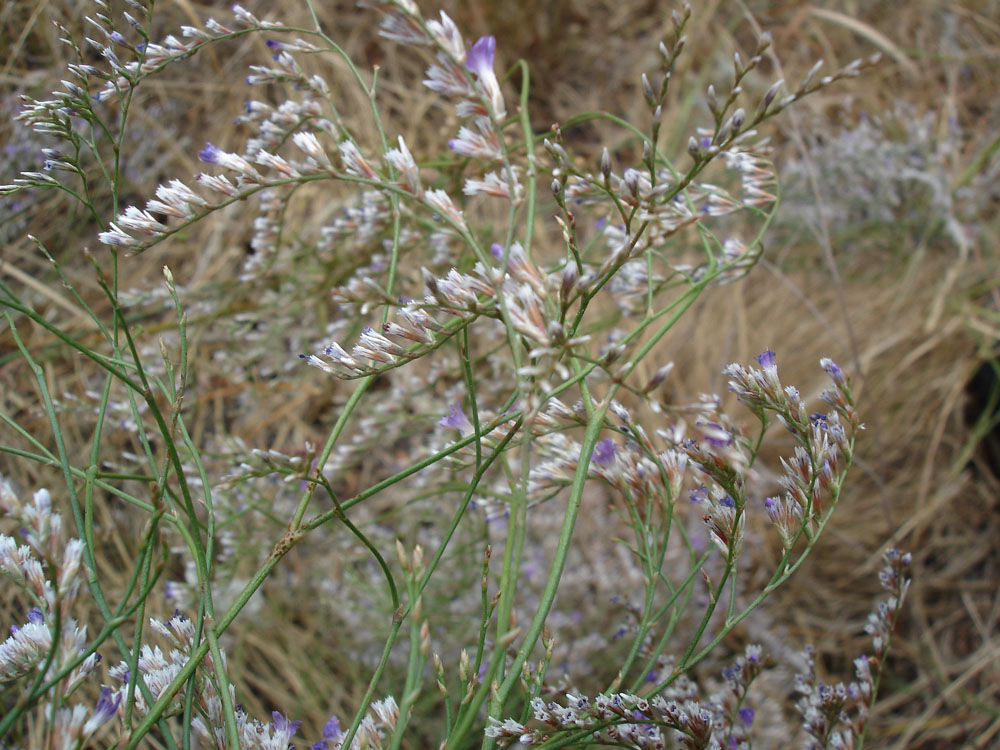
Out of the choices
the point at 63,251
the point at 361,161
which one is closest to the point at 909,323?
the point at 361,161

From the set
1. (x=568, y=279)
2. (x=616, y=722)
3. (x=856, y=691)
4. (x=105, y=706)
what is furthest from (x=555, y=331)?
(x=856, y=691)

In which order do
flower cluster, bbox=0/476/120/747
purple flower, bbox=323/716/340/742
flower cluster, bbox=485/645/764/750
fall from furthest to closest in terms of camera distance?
purple flower, bbox=323/716/340/742
flower cluster, bbox=485/645/764/750
flower cluster, bbox=0/476/120/747

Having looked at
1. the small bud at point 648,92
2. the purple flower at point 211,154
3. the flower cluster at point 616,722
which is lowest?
the flower cluster at point 616,722

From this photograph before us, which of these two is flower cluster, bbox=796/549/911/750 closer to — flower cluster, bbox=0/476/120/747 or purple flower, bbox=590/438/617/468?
purple flower, bbox=590/438/617/468

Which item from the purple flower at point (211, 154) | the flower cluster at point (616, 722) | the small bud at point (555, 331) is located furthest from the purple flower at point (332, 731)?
the purple flower at point (211, 154)

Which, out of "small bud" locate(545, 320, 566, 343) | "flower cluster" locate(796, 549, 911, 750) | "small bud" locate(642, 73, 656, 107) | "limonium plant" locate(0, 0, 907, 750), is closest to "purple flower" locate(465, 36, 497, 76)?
"limonium plant" locate(0, 0, 907, 750)

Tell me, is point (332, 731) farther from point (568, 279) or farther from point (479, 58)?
point (479, 58)

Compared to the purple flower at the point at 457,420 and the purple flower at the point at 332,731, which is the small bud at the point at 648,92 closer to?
the purple flower at the point at 457,420

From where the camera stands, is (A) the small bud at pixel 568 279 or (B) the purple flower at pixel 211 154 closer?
(A) the small bud at pixel 568 279

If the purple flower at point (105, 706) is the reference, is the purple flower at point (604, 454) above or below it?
above
